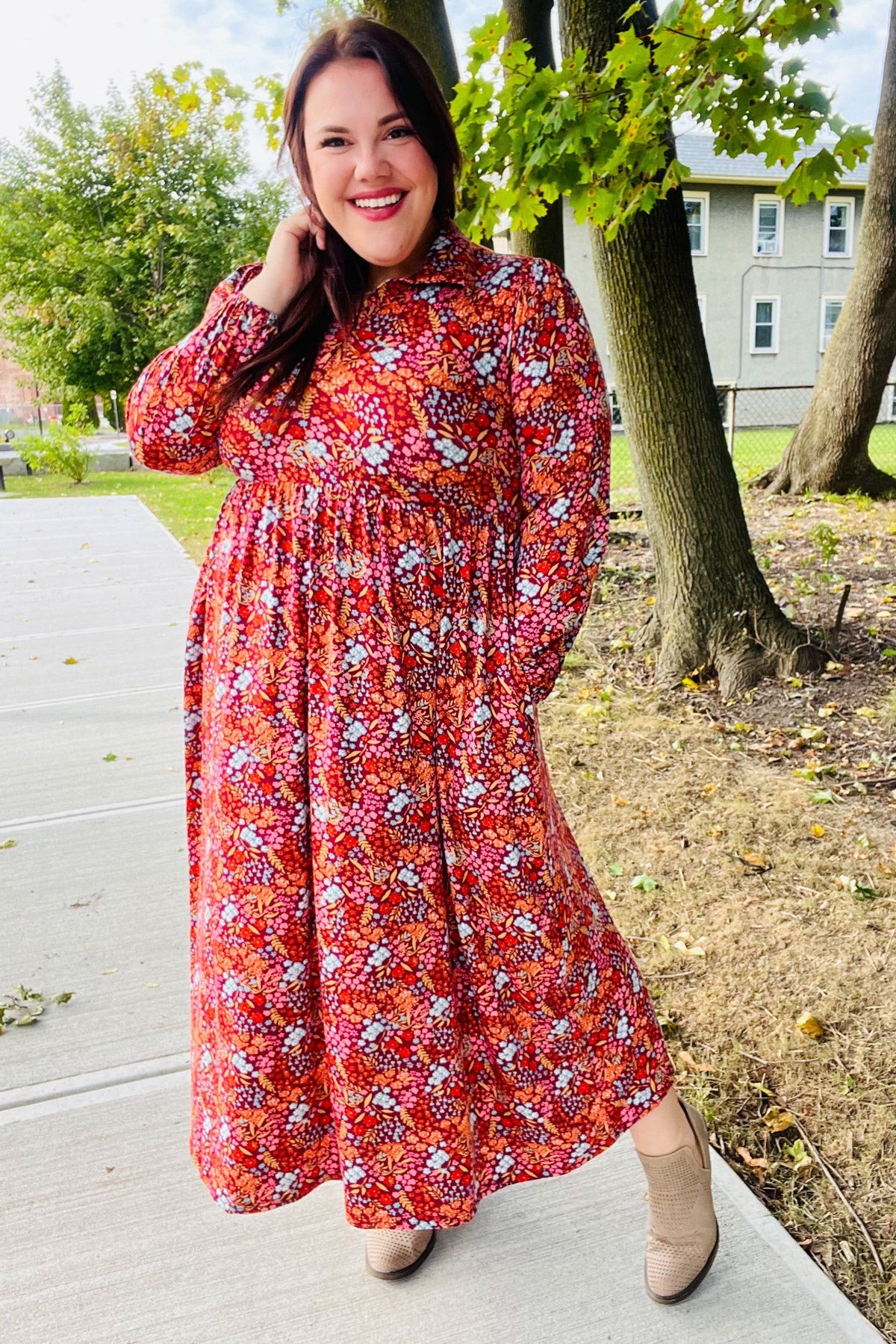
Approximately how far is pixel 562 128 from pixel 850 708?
2505mm

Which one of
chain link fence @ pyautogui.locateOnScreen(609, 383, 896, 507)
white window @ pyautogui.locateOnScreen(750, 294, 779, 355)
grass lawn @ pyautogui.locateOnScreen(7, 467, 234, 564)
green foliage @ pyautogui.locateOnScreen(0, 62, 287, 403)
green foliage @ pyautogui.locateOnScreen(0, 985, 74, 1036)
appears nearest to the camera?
green foliage @ pyautogui.locateOnScreen(0, 985, 74, 1036)

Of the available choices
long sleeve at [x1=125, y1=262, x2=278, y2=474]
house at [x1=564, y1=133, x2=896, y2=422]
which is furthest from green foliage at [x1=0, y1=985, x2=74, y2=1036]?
house at [x1=564, y1=133, x2=896, y2=422]

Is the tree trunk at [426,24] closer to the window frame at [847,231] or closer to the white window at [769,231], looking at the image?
the white window at [769,231]

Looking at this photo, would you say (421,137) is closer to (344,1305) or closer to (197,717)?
(197,717)

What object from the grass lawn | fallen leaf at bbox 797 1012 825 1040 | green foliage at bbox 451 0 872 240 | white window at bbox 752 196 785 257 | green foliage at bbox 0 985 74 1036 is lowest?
the grass lawn

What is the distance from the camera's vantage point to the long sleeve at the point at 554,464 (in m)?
1.52

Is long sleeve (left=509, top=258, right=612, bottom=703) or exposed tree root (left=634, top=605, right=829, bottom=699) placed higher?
long sleeve (left=509, top=258, right=612, bottom=703)

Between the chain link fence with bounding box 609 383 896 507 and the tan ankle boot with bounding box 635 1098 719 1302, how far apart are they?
2810 millimetres

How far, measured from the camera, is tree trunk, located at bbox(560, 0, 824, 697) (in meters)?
4.63

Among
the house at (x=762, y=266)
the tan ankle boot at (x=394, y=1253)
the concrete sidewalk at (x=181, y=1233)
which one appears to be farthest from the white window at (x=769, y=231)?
the tan ankle boot at (x=394, y=1253)

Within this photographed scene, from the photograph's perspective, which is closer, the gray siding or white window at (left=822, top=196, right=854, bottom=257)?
the gray siding

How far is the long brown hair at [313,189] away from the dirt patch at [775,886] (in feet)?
5.82

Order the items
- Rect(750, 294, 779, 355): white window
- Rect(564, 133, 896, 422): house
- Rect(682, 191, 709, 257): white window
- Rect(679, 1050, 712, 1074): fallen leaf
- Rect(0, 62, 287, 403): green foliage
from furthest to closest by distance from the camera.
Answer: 1. Rect(750, 294, 779, 355): white window
2. Rect(564, 133, 896, 422): house
3. Rect(682, 191, 709, 257): white window
4. Rect(0, 62, 287, 403): green foliage
5. Rect(679, 1050, 712, 1074): fallen leaf

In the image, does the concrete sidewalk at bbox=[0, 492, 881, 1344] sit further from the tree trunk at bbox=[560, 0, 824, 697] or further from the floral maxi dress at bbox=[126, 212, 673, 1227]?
the tree trunk at bbox=[560, 0, 824, 697]
